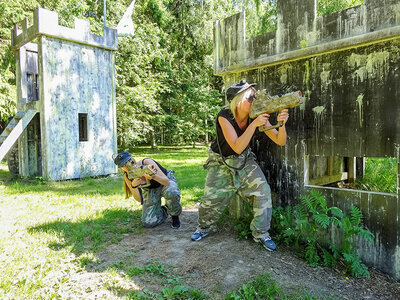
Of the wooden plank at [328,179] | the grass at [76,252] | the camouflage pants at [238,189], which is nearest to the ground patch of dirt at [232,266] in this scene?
the grass at [76,252]

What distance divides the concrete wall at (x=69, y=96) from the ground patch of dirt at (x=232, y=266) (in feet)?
19.0

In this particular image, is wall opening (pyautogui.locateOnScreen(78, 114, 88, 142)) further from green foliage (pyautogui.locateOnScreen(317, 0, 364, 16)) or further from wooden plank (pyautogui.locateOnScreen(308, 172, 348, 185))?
green foliage (pyautogui.locateOnScreen(317, 0, 364, 16))

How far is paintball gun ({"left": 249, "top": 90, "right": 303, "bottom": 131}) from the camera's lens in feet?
10.5

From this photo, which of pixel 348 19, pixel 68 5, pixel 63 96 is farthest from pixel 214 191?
pixel 68 5

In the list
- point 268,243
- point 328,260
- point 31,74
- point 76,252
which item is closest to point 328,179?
point 328,260

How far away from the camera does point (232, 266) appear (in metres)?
3.32

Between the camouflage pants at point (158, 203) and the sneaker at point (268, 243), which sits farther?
the camouflage pants at point (158, 203)

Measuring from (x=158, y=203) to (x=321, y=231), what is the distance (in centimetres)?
250

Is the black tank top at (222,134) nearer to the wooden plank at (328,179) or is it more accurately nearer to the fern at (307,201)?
the fern at (307,201)

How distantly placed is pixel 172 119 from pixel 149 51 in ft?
15.1

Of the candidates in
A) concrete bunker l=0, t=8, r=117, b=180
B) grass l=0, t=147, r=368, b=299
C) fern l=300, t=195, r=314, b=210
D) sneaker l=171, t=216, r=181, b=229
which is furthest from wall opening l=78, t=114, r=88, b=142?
fern l=300, t=195, r=314, b=210

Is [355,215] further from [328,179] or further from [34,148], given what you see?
[34,148]

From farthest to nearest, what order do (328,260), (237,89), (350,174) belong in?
1. (350,174)
2. (237,89)
3. (328,260)

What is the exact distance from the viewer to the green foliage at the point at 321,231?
129 inches
